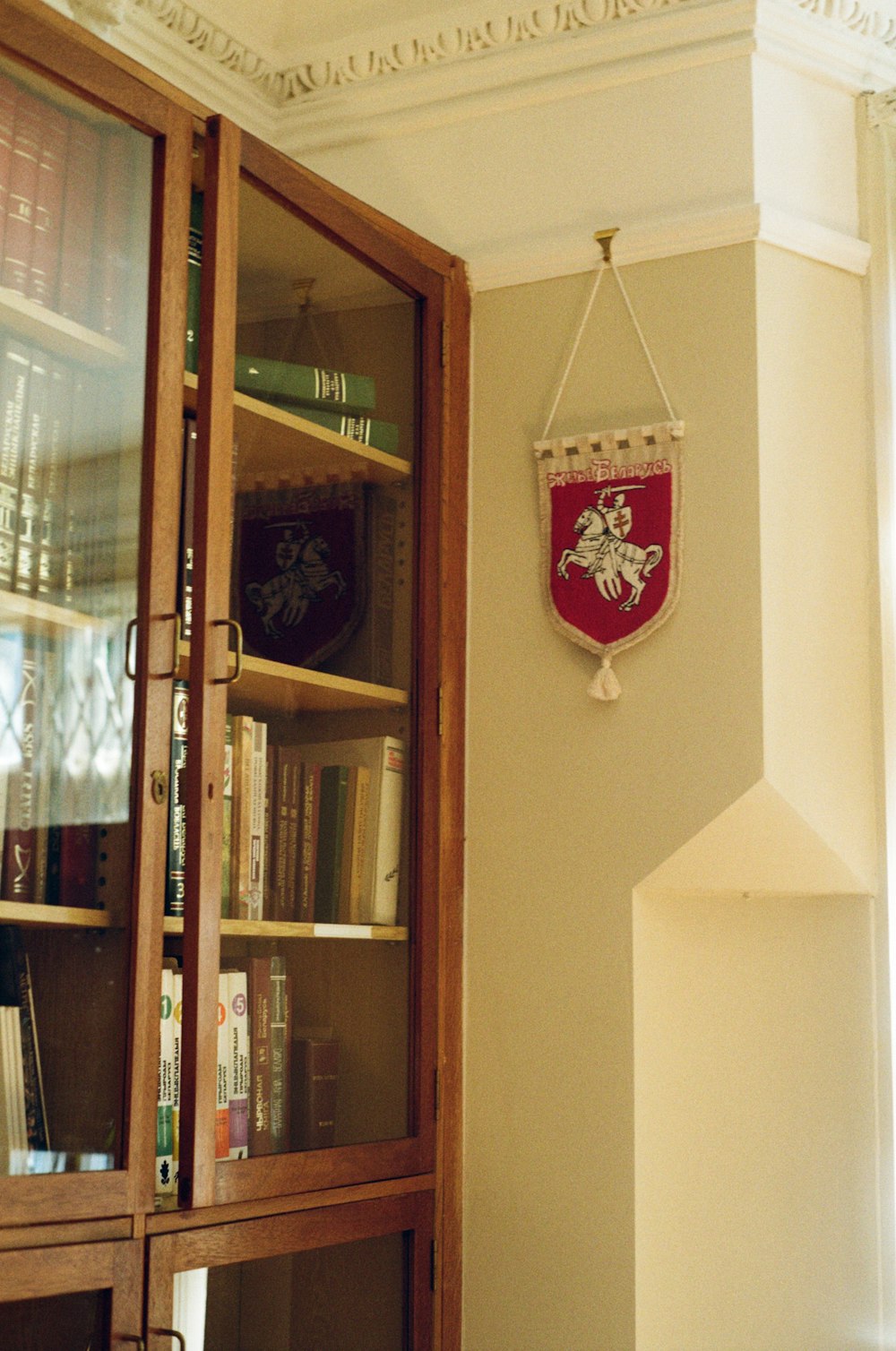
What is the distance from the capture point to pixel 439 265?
2.46 meters

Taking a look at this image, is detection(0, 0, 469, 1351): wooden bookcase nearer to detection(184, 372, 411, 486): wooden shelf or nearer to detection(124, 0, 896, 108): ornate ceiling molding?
detection(184, 372, 411, 486): wooden shelf

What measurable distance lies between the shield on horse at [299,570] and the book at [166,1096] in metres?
0.46

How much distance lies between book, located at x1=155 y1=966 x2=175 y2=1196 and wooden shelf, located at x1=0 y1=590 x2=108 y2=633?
42cm

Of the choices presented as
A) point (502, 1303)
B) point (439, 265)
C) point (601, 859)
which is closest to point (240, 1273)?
point (502, 1303)

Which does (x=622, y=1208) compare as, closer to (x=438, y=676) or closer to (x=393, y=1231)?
(x=393, y=1231)

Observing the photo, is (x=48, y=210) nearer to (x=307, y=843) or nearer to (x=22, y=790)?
(x=22, y=790)

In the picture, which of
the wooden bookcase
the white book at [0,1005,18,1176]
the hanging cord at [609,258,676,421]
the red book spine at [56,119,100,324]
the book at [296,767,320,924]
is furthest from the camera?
the hanging cord at [609,258,676,421]

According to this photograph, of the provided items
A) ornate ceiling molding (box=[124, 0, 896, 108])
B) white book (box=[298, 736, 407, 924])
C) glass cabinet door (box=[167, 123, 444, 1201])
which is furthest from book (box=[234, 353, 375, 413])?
ornate ceiling molding (box=[124, 0, 896, 108])

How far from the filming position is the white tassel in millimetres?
2297

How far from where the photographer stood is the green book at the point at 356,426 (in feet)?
7.12

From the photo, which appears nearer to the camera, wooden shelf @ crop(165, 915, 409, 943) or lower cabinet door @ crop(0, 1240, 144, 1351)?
lower cabinet door @ crop(0, 1240, 144, 1351)

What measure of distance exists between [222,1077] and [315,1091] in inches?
6.9

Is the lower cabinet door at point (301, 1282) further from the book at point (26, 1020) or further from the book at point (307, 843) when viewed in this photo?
the book at point (307, 843)

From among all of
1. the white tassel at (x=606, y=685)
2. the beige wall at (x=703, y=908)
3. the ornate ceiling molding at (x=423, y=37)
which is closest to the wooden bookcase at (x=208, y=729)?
the beige wall at (x=703, y=908)
